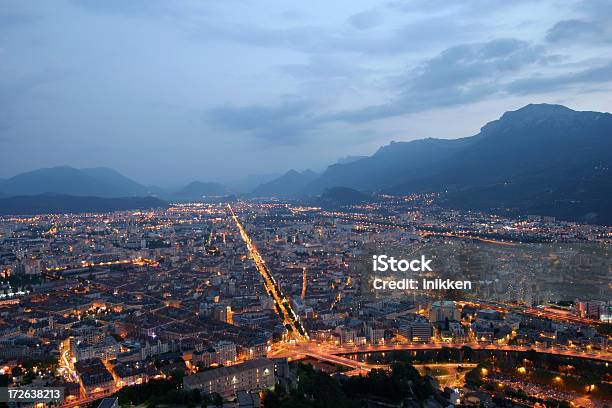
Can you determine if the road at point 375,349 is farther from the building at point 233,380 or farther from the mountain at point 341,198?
the mountain at point 341,198

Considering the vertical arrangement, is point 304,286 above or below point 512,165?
below

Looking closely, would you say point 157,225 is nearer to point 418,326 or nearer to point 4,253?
point 4,253

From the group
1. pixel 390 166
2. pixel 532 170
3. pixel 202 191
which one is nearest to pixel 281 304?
pixel 532 170

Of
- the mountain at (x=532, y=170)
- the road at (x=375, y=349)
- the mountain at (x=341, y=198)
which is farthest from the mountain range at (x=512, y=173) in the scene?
the road at (x=375, y=349)

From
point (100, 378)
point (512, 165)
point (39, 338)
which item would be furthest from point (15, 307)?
point (512, 165)

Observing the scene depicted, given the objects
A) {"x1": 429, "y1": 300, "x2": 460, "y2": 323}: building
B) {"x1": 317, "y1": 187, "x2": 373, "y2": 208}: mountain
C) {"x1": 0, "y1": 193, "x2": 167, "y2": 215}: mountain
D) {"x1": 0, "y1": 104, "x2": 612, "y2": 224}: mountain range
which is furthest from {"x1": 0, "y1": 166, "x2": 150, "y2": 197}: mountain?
{"x1": 429, "y1": 300, "x2": 460, "y2": 323}: building

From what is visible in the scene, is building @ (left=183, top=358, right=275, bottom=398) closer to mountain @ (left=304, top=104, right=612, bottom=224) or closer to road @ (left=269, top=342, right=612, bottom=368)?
road @ (left=269, top=342, right=612, bottom=368)
